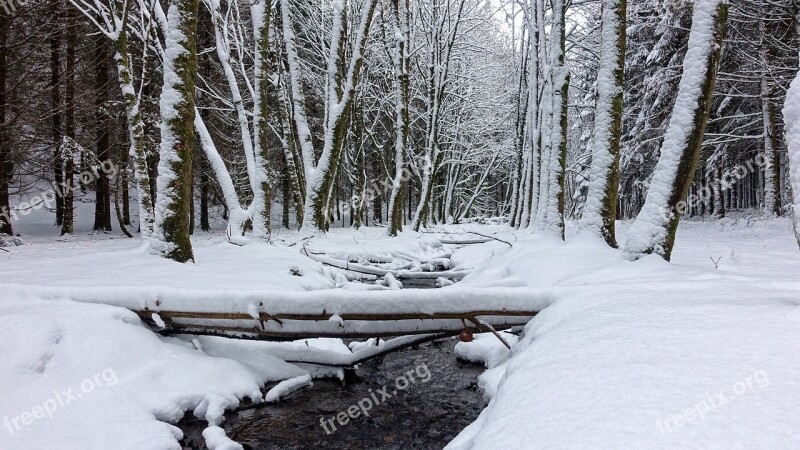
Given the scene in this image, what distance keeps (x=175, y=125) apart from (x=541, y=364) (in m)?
5.44

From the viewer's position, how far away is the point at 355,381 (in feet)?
15.4

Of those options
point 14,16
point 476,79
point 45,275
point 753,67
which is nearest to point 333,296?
point 45,275

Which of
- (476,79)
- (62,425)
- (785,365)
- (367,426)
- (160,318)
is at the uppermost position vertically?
(476,79)

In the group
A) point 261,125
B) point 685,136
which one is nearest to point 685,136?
point 685,136

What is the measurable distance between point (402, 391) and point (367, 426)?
0.75 meters

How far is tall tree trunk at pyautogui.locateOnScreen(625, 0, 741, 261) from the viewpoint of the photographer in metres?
4.75

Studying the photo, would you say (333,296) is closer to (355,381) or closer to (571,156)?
(355,381)

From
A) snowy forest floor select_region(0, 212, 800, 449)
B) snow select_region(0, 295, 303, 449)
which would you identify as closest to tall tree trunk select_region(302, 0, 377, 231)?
snowy forest floor select_region(0, 212, 800, 449)

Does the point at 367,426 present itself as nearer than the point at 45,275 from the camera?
Yes

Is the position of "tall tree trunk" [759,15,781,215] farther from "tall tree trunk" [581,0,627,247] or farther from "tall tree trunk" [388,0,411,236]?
"tall tree trunk" [388,0,411,236]

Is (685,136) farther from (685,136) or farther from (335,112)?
(335,112)

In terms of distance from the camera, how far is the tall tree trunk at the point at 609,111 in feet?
23.5

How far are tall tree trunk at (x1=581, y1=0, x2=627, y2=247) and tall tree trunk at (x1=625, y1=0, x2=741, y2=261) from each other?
203 centimetres

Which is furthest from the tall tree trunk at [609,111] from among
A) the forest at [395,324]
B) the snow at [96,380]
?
the snow at [96,380]
